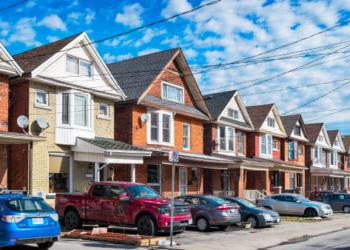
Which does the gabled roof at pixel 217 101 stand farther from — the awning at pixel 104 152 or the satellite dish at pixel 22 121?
the satellite dish at pixel 22 121

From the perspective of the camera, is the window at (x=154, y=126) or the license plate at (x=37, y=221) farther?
the window at (x=154, y=126)

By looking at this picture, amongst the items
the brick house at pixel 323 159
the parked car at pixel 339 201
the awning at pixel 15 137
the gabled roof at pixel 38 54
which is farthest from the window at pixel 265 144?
the awning at pixel 15 137

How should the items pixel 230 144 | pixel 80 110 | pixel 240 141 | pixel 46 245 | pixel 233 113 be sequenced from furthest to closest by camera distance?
pixel 240 141, pixel 233 113, pixel 230 144, pixel 80 110, pixel 46 245

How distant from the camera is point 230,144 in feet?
107

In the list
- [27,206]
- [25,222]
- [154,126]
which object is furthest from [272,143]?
[25,222]

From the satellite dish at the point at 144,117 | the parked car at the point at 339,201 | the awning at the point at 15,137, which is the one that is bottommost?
the parked car at the point at 339,201

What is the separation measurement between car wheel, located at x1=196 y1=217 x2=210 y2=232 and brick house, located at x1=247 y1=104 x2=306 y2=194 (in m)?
19.2

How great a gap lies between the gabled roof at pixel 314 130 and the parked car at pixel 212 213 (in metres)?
33.6

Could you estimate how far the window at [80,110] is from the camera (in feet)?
67.7

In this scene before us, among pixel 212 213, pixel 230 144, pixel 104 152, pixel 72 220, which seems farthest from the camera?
pixel 230 144

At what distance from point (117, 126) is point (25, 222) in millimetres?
14402

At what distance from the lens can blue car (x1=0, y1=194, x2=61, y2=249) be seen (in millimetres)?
9734

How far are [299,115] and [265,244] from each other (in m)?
31.7

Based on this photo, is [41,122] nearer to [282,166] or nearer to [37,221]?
[37,221]
